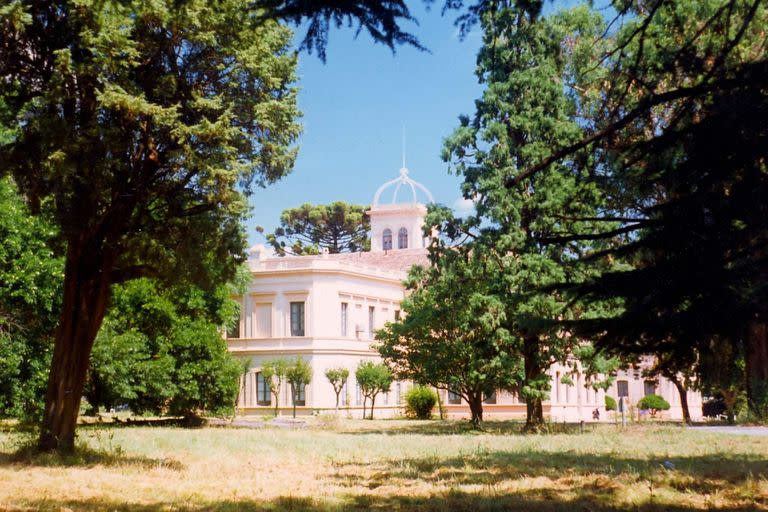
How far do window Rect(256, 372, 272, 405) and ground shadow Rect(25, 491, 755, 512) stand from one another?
129 feet

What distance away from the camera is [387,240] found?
211 feet

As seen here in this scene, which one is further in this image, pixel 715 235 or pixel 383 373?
pixel 383 373

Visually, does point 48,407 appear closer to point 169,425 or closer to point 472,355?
point 472,355

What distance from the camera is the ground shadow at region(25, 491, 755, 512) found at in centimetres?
723

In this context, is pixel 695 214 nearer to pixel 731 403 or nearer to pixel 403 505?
pixel 403 505

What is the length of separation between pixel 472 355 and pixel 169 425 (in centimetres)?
1202

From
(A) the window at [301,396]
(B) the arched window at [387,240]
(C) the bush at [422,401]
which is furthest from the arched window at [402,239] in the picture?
(C) the bush at [422,401]

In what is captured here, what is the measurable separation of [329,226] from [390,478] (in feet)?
208

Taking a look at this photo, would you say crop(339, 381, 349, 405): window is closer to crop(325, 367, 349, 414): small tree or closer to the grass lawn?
crop(325, 367, 349, 414): small tree

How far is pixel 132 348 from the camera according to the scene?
28.3m

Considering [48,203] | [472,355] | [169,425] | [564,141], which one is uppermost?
[564,141]

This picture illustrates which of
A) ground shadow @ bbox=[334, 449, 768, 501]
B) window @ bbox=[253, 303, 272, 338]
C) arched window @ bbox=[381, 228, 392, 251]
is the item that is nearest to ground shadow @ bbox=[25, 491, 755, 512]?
ground shadow @ bbox=[334, 449, 768, 501]

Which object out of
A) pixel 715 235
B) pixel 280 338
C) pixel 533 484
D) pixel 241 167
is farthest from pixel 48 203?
pixel 280 338

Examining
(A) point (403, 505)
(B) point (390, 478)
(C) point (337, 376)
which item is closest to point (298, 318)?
(C) point (337, 376)
